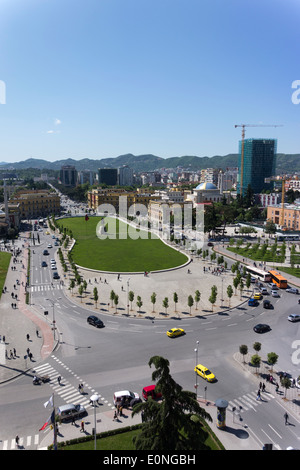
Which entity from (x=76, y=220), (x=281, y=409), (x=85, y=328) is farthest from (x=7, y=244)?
(x=281, y=409)

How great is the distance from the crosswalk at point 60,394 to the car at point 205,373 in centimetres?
635

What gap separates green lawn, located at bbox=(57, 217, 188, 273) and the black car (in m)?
17.7

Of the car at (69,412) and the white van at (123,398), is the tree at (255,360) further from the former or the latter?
the car at (69,412)

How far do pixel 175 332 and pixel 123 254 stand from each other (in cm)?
3271

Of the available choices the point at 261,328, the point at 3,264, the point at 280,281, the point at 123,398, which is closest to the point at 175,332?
the point at 261,328

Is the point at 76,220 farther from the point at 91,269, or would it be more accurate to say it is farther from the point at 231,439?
the point at 231,439

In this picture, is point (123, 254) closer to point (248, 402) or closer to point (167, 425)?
point (248, 402)

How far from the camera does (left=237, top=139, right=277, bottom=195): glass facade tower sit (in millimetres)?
164875

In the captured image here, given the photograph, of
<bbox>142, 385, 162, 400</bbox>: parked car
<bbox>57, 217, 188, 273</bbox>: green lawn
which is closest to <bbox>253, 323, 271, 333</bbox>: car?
<bbox>142, 385, 162, 400</bbox>: parked car

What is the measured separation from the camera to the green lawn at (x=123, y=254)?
53.0 meters

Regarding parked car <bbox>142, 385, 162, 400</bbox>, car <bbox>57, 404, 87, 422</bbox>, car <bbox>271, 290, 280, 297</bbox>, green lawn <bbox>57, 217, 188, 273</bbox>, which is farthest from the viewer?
green lawn <bbox>57, 217, 188, 273</bbox>

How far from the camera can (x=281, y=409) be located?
2034 cm

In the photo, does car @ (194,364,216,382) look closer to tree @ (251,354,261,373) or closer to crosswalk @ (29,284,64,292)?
tree @ (251,354,261,373)

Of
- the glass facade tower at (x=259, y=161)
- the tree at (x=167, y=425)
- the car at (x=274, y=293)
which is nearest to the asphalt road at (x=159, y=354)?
the car at (x=274, y=293)
